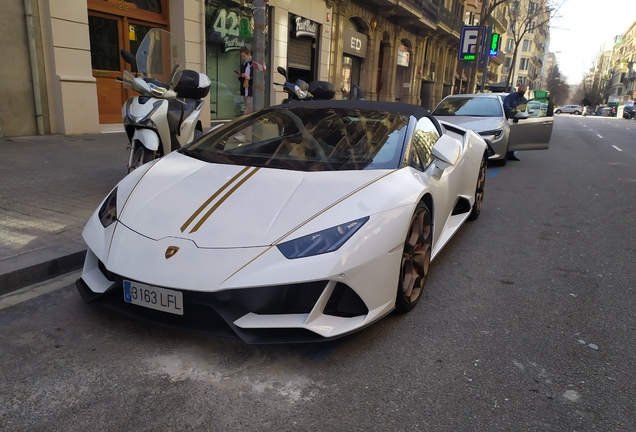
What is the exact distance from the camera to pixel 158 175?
10.4 feet

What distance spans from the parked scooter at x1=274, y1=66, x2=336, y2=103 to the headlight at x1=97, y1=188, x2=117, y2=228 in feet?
12.0

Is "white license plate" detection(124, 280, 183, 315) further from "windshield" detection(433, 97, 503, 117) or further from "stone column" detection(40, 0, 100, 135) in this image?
"windshield" detection(433, 97, 503, 117)

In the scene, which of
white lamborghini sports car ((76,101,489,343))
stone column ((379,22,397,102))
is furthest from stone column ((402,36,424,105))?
white lamborghini sports car ((76,101,489,343))

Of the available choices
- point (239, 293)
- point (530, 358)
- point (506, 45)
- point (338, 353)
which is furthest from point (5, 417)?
point (506, 45)

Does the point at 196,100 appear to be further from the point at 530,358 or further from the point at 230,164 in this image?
the point at 530,358

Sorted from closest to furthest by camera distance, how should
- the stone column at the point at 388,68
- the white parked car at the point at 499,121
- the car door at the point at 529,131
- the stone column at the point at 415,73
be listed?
the white parked car at the point at 499,121
the car door at the point at 529,131
the stone column at the point at 388,68
the stone column at the point at 415,73

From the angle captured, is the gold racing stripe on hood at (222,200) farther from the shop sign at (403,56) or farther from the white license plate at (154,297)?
the shop sign at (403,56)

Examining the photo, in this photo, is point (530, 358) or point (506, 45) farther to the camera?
point (506, 45)

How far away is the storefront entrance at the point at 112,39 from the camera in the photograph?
968 cm

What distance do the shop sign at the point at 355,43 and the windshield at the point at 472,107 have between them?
10.0 metres

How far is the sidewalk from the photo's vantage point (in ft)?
11.2

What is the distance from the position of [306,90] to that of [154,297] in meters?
4.61

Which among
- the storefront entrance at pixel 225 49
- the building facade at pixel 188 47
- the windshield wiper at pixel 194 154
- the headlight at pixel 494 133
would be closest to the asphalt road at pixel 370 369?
the windshield wiper at pixel 194 154

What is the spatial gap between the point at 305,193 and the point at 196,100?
3.52m
